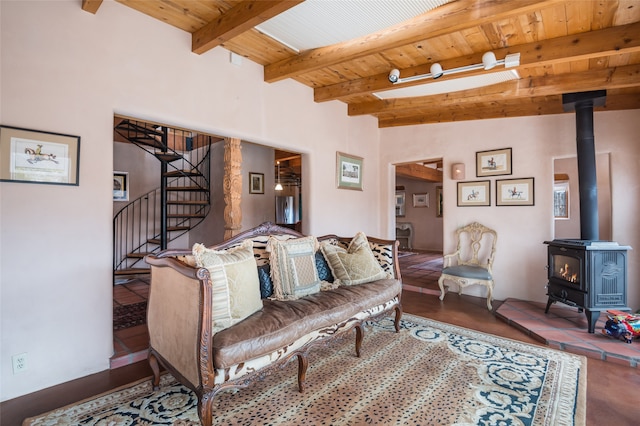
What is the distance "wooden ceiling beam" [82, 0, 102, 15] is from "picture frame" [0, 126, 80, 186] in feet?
3.01

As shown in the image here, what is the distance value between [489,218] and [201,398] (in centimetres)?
416

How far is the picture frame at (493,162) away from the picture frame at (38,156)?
4.59 meters

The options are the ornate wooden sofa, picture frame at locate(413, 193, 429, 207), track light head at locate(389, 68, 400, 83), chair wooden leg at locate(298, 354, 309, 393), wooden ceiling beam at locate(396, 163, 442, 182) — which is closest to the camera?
the ornate wooden sofa

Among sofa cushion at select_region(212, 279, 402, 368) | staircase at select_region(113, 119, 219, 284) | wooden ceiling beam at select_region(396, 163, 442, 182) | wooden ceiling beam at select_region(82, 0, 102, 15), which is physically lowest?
sofa cushion at select_region(212, 279, 402, 368)

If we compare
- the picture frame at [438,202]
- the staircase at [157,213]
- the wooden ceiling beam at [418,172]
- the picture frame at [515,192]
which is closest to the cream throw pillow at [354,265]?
the picture frame at [515,192]

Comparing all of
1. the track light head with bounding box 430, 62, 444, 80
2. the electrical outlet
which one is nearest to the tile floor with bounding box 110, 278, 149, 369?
the electrical outlet

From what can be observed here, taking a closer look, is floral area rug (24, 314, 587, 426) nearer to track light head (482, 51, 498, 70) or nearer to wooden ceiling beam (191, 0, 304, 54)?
wooden ceiling beam (191, 0, 304, 54)

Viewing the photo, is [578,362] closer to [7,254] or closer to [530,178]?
[530,178]

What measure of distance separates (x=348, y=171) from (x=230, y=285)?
2997 millimetres

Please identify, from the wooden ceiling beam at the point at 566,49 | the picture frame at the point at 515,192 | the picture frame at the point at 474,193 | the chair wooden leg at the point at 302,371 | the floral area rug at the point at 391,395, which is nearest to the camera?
the floral area rug at the point at 391,395

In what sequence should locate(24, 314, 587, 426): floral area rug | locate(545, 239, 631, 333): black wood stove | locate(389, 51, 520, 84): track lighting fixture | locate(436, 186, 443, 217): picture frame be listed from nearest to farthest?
locate(24, 314, 587, 426): floral area rug, locate(389, 51, 520, 84): track lighting fixture, locate(545, 239, 631, 333): black wood stove, locate(436, 186, 443, 217): picture frame

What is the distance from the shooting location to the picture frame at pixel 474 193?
433 cm

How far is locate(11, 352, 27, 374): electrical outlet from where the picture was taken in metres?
1.94

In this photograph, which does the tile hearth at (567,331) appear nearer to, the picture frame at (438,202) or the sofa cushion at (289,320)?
the sofa cushion at (289,320)
